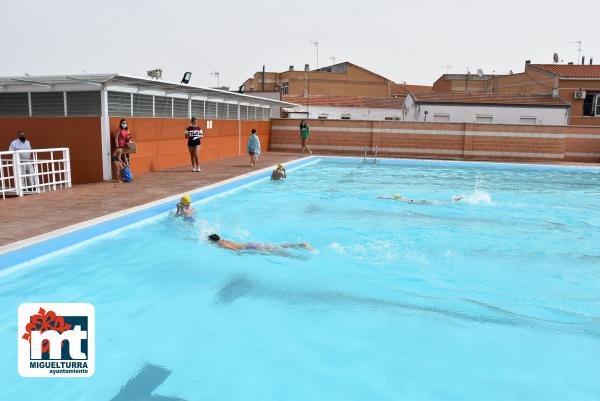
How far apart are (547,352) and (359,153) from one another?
73.6 feet

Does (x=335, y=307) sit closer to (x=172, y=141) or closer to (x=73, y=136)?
(x=73, y=136)

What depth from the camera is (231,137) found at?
22578 millimetres

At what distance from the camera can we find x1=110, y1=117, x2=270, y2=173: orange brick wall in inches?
589

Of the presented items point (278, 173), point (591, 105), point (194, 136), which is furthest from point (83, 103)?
point (591, 105)

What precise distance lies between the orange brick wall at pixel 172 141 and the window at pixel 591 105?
24358 millimetres

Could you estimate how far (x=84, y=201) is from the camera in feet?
33.2

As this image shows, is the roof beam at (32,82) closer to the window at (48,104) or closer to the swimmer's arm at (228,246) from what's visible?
the window at (48,104)

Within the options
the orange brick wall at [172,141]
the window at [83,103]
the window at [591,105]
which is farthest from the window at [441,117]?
the window at [83,103]

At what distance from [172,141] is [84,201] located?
289 inches

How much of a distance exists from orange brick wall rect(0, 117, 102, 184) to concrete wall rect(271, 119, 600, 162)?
52.2ft

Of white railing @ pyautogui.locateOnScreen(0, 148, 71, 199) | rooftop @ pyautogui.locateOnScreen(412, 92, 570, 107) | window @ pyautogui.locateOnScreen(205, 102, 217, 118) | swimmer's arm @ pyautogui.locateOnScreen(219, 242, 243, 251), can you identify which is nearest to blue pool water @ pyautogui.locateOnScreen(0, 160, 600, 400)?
swimmer's arm @ pyautogui.locateOnScreen(219, 242, 243, 251)

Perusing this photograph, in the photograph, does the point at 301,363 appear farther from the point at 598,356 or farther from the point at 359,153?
the point at 359,153

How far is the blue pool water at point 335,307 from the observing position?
452 cm

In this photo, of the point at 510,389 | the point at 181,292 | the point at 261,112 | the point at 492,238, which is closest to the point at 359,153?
the point at 261,112
